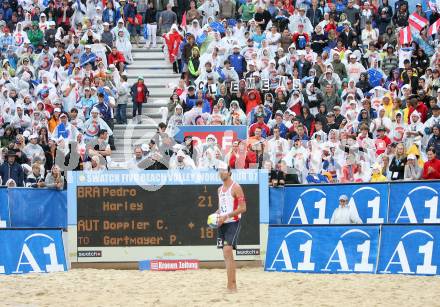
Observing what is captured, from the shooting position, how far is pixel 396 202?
2167cm

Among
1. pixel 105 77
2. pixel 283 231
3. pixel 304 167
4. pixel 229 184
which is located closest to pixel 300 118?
pixel 304 167

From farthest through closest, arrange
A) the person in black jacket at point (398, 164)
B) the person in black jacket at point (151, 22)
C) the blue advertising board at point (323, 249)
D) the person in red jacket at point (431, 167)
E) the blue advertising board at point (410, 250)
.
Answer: the person in black jacket at point (151, 22), the person in black jacket at point (398, 164), the person in red jacket at point (431, 167), the blue advertising board at point (323, 249), the blue advertising board at point (410, 250)

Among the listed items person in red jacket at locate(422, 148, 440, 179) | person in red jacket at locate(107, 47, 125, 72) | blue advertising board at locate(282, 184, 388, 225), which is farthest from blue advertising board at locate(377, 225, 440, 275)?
person in red jacket at locate(107, 47, 125, 72)

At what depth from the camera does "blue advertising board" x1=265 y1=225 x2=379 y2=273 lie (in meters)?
19.3

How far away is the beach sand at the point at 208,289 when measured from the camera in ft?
54.7

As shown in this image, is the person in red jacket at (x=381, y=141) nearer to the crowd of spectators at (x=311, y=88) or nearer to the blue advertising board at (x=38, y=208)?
the crowd of spectators at (x=311, y=88)

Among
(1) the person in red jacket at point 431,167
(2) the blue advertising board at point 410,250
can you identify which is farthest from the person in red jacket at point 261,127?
(2) the blue advertising board at point 410,250

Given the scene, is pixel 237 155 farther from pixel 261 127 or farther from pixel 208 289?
pixel 208 289

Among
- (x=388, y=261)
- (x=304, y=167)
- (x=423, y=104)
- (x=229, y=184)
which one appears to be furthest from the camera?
(x=423, y=104)

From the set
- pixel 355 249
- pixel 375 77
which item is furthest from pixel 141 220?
pixel 375 77

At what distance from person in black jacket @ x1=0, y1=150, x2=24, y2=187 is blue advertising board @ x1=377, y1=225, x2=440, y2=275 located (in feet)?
30.3

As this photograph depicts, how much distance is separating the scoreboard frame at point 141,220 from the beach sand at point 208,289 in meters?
0.44

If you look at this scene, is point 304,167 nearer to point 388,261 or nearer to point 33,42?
point 388,261

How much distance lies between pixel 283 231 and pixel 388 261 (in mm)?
2044
